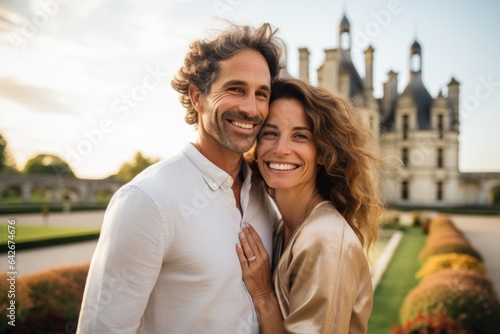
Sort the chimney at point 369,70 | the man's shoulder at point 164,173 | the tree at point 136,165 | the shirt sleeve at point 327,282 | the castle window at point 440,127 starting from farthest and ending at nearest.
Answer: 1. the tree at point 136,165
2. the castle window at point 440,127
3. the chimney at point 369,70
4. the shirt sleeve at point 327,282
5. the man's shoulder at point 164,173

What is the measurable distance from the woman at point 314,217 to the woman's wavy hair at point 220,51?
27 centimetres

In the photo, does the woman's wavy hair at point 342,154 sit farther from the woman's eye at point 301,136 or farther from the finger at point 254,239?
the finger at point 254,239

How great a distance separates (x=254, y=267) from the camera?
2189 mm

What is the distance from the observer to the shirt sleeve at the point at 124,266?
1.71m

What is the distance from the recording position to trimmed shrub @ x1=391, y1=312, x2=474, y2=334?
4.20 metres

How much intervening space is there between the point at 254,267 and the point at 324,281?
43cm

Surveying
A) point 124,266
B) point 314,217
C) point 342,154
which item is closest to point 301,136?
point 342,154

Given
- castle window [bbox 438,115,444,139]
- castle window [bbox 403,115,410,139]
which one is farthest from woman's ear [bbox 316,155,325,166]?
castle window [bbox 438,115,444,139]

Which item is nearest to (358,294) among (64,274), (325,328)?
(325,328)

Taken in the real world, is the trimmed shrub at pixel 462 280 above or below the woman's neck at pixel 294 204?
below

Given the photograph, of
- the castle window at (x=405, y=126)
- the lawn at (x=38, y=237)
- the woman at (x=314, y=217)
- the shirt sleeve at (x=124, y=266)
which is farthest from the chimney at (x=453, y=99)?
the shirt sleeve at (x=124, y=266)

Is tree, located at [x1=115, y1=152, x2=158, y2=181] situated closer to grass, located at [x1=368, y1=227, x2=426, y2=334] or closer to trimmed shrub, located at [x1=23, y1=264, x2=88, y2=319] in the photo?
grass, located at [x1=368, y1=227, x2=426, y2=334]

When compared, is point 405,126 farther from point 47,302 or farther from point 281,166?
point 281,166

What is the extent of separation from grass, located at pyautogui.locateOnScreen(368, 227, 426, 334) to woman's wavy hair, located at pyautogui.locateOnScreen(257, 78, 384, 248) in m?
3.92
